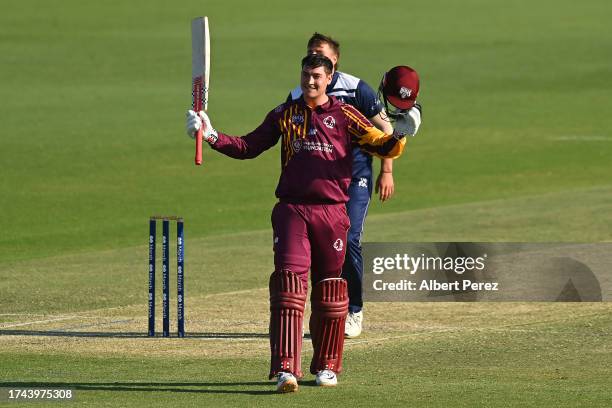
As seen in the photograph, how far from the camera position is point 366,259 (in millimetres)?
14383

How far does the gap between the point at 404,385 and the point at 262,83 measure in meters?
29.6

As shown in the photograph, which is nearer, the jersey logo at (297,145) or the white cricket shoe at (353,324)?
the jersey logo at (297,145)

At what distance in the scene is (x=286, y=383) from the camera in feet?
31.3

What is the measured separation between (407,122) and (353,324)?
2669 mm

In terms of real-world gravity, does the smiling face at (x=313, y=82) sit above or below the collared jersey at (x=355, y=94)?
above

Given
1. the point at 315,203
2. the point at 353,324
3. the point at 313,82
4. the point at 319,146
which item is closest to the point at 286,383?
the point at 315,203

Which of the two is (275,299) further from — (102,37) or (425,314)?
(102,37)

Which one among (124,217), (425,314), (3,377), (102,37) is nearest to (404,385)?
(3,377)

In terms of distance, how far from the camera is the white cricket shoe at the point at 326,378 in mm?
9828

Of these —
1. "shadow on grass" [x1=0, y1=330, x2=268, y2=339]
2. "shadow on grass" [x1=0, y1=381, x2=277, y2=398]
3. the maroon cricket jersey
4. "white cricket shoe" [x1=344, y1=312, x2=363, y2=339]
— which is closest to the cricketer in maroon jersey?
the maroon cricket jersey

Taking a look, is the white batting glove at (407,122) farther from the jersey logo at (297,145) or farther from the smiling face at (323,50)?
the smiling face at (323,50)

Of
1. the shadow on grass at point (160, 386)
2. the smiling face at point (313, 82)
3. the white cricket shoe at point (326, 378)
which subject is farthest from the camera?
the smiling face at point (313, 82)

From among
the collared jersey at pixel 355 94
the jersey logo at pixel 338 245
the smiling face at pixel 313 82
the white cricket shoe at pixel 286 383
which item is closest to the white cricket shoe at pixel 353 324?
the collared jersey at pixel 355 94

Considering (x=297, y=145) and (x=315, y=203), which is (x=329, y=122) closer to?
(x=297, y=145)
